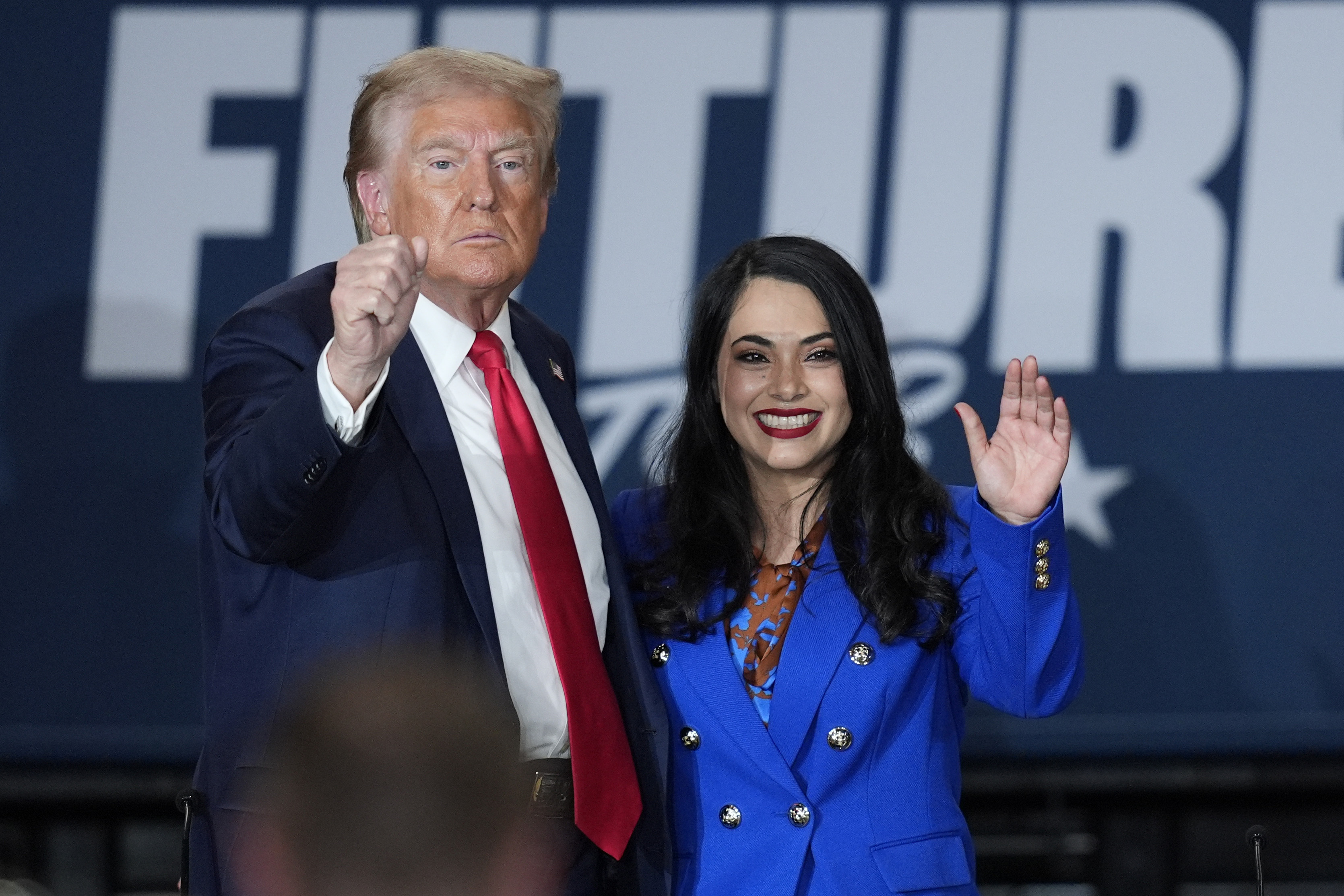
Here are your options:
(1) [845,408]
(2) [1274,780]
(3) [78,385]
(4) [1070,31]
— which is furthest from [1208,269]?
(3) [78,385]

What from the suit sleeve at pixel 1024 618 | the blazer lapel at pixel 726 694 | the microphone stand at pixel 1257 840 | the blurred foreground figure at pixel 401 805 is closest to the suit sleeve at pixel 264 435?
the blurred foreground figure at pixel 401 805

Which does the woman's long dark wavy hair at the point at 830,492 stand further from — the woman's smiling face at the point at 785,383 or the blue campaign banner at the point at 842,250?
the blue campaign banner at the point at 842,250

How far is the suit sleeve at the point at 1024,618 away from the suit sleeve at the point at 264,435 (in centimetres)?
94

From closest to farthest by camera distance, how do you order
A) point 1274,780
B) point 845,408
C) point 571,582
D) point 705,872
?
point 571,582 < point 705,872 < point 845,408 < point 1274,780

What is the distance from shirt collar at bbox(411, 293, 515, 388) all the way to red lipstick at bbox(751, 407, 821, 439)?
1.63 ft

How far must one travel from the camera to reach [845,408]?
2.43 m

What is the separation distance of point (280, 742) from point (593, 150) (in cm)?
240

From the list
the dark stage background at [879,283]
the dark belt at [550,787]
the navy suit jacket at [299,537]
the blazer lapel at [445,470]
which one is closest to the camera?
the navy suit jacket at [299,537]

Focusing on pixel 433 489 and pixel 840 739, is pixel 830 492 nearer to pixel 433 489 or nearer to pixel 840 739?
pixel 840 739

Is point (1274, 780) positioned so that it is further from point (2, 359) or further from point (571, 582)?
point (2, 359)

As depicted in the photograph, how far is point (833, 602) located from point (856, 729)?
192 millimetres

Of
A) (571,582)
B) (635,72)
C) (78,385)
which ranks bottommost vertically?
(571,582)

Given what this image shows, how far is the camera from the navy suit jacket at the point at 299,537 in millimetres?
1727

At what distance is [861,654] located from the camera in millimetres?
2246
